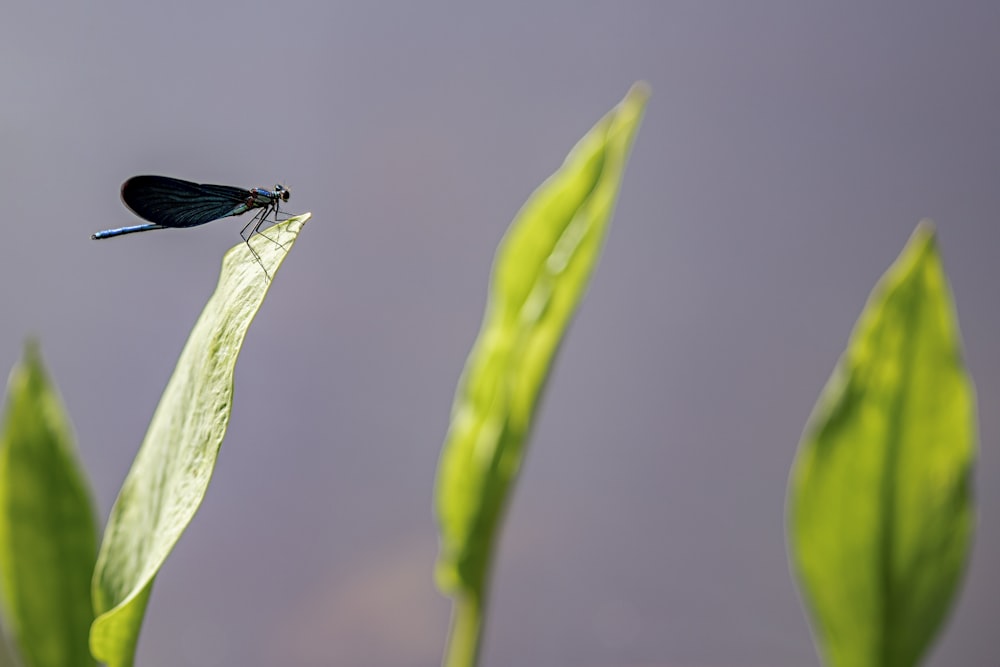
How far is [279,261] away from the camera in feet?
0.78

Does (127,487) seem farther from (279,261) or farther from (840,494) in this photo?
(840,494)

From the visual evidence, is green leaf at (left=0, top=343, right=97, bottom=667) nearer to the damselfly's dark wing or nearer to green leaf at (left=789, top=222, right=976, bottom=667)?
the damselfly's dark wing

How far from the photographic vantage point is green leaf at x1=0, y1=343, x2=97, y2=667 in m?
0.32

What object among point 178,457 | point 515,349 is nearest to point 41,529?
point 178,457

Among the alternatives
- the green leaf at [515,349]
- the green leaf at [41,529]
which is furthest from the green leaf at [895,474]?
the green leaf at [41,529]

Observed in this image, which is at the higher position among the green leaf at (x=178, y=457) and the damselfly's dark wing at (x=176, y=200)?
the damselfly's dark wing at (x=176, y=200)

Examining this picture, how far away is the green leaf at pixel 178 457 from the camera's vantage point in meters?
0.24

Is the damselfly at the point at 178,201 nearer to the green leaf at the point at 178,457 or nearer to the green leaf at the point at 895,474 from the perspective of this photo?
the green leaf at the point at 178,457

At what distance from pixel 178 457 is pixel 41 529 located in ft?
0.33

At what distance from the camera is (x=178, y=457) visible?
0.26m

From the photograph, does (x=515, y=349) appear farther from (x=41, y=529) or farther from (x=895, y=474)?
(x=41, y=529)

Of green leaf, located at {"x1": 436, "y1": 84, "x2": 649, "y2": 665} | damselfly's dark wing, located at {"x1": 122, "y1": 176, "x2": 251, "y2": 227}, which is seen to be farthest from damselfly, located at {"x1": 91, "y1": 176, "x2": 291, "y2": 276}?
green leaf, located at {"x1": 436, "y1": 84, "x2": 649, "y2": 665}

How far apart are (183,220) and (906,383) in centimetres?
34

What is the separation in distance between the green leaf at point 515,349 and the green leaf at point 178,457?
0.07m
